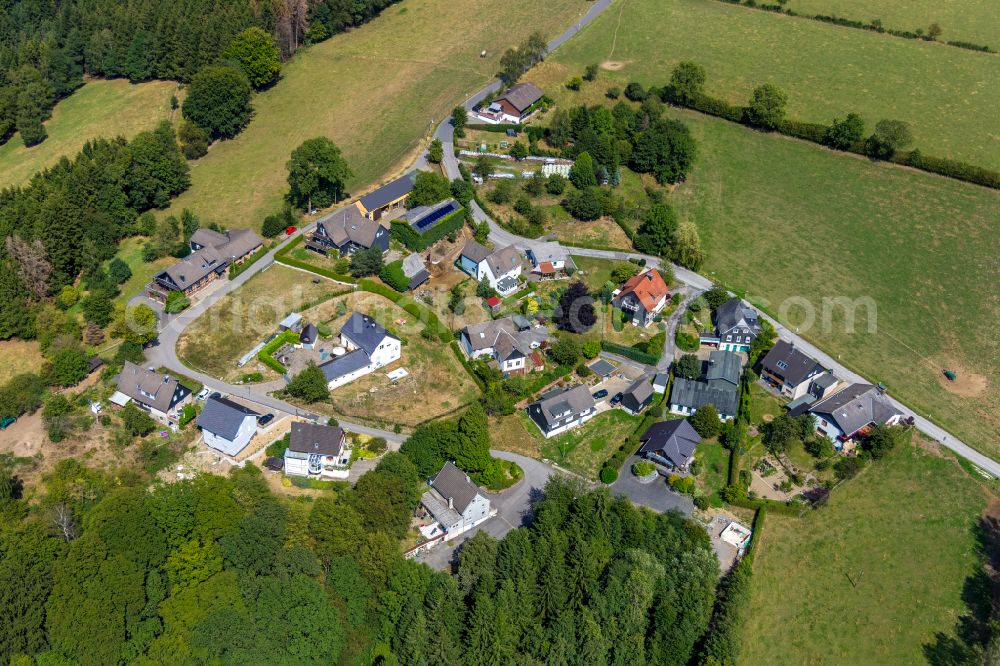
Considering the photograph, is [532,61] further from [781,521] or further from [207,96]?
[781,521]

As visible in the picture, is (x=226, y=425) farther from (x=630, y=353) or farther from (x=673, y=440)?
(x=630, y=353)

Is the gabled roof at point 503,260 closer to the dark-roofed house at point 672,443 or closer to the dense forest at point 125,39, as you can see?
the dark-roofed house at point 672,443

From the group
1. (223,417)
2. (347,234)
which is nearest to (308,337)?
(223,417)

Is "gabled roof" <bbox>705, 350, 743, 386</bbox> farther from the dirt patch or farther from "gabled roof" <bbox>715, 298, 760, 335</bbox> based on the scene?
the dirt patch

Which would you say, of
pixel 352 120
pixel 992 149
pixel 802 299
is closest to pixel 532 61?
pixel 352 120

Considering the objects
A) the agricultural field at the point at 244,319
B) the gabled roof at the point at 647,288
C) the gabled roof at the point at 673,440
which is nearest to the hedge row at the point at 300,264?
the agricultural field at the point at 244,319

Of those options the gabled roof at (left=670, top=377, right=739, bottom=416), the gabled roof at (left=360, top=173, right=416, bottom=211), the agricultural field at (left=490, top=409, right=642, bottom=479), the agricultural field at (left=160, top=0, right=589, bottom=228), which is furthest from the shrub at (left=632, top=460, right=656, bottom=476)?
the agricultural field at (left=160, top=0, right=589, bottom=228)
